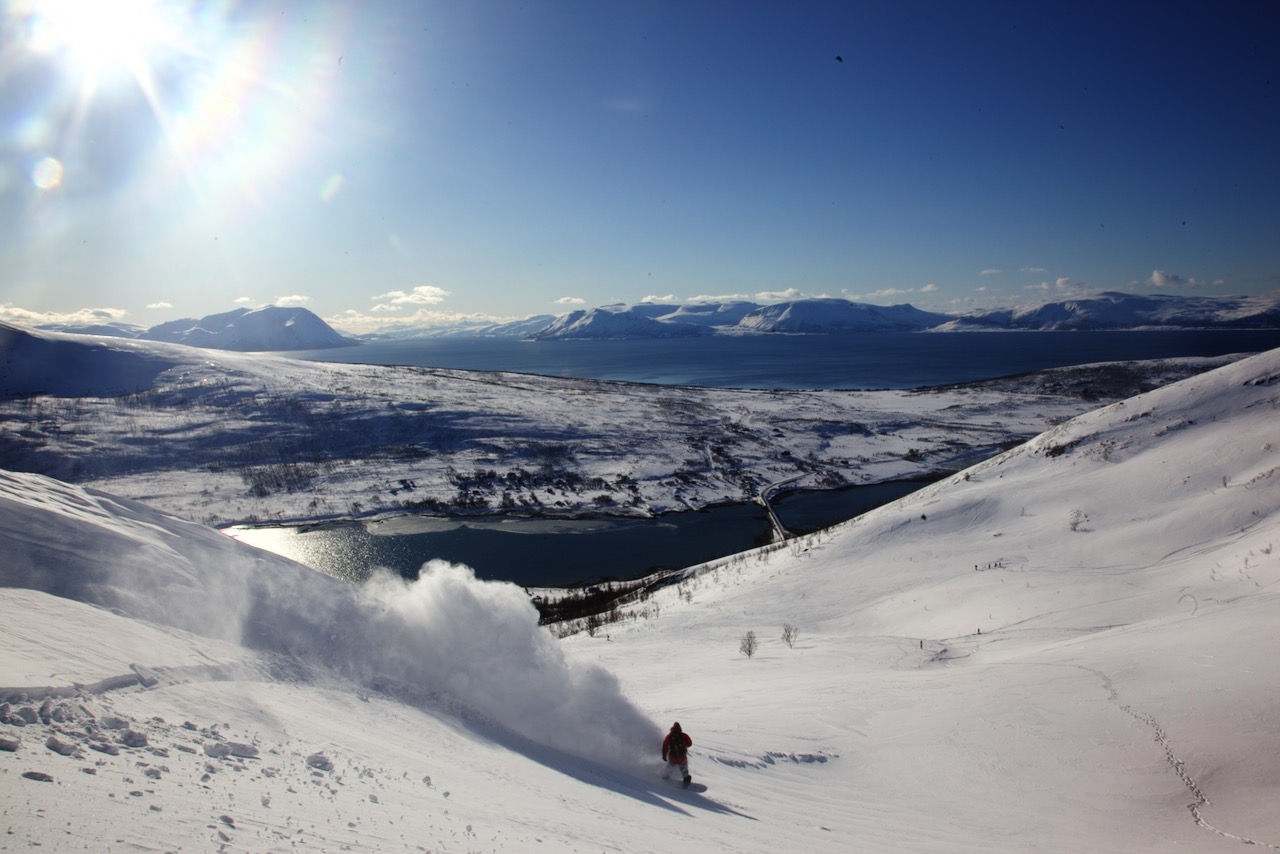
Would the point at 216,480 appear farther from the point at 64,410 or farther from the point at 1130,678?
the point at 1130,678

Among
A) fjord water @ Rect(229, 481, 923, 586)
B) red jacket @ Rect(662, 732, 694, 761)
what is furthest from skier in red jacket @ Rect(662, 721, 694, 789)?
fjord water @ Rect(229, 481, 923, 586)

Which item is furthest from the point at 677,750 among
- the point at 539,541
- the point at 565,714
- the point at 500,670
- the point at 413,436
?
the point at 413,436

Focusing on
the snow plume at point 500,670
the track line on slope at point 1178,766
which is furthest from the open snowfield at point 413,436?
the track line on slope at point 1178,766

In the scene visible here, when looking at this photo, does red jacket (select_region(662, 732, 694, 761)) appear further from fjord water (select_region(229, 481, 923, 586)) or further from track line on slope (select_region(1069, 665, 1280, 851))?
fjord water (select_region(229, 481, 923, 586))

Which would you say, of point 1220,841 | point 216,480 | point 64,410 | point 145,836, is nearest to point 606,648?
point 1220,841

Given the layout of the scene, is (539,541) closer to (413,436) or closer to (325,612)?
(413,436)

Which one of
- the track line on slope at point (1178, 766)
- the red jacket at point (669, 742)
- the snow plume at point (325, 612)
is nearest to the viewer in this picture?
the snow plume at point (325, 612)

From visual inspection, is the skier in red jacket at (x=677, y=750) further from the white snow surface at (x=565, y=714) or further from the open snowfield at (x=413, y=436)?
the open snowfield at (x=413, y=436)
